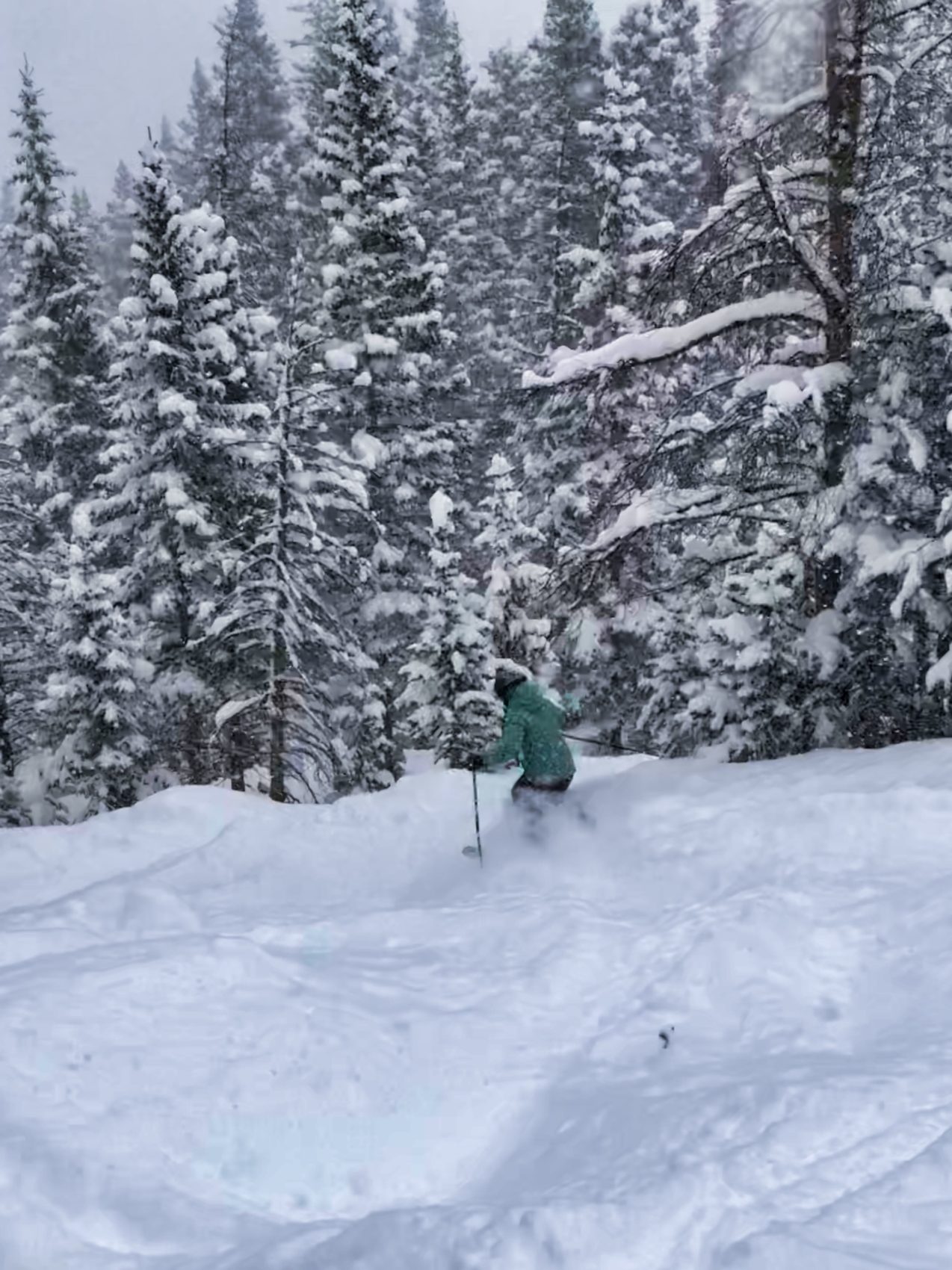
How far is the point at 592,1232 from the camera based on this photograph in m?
3.25

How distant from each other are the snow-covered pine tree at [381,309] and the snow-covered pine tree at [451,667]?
14.4 feet

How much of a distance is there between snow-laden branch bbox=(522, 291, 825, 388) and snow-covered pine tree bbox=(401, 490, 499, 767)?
7297 mm

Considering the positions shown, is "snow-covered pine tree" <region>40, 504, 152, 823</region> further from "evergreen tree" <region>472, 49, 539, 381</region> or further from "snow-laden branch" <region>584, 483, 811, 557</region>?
"evergreen tree" <region>472, 49, 539, 381</region>

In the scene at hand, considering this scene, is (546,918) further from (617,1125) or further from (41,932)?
(41,932)

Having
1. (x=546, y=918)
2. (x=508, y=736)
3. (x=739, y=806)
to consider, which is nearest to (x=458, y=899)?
(x=546, y=918)

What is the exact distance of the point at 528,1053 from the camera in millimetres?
5090

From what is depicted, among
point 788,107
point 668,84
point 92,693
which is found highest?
point 668,84

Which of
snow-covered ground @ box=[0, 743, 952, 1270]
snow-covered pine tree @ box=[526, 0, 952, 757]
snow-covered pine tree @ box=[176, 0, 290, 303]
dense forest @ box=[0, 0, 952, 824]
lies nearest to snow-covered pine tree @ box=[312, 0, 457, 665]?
dense forest @ box=[0, 0, 952, 824]

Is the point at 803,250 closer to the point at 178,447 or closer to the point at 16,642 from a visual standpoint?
the point at 178,447

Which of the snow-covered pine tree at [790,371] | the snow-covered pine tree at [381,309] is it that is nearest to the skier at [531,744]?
the snow-covered pine tree at [790,371]

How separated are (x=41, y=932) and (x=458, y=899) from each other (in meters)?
3.19

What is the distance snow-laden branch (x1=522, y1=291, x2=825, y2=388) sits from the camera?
29.4ft

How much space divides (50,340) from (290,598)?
1531 cm

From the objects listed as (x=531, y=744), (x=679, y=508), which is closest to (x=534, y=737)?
(x=531, y=744)
